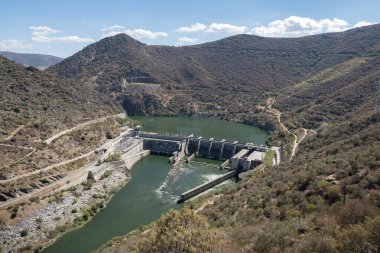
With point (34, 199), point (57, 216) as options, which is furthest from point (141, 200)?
point (34, 199)

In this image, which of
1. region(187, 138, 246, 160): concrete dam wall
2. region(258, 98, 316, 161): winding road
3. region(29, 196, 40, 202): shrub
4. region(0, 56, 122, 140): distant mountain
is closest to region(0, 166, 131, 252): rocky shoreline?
region(29, 196, 40, 202): shrub

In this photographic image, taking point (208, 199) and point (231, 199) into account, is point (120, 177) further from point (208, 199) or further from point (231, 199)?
point (231, 199)

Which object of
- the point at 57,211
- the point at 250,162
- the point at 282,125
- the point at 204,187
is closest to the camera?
the point at 57,211

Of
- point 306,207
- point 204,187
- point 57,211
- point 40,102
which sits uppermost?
point 40,102

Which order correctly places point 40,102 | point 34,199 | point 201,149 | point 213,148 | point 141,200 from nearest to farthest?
1. point 34,199
2. point 141,200
3. point 40,102
4. point 213,148
5. point 201,149

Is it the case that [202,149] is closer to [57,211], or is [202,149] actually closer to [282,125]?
[282,125]
